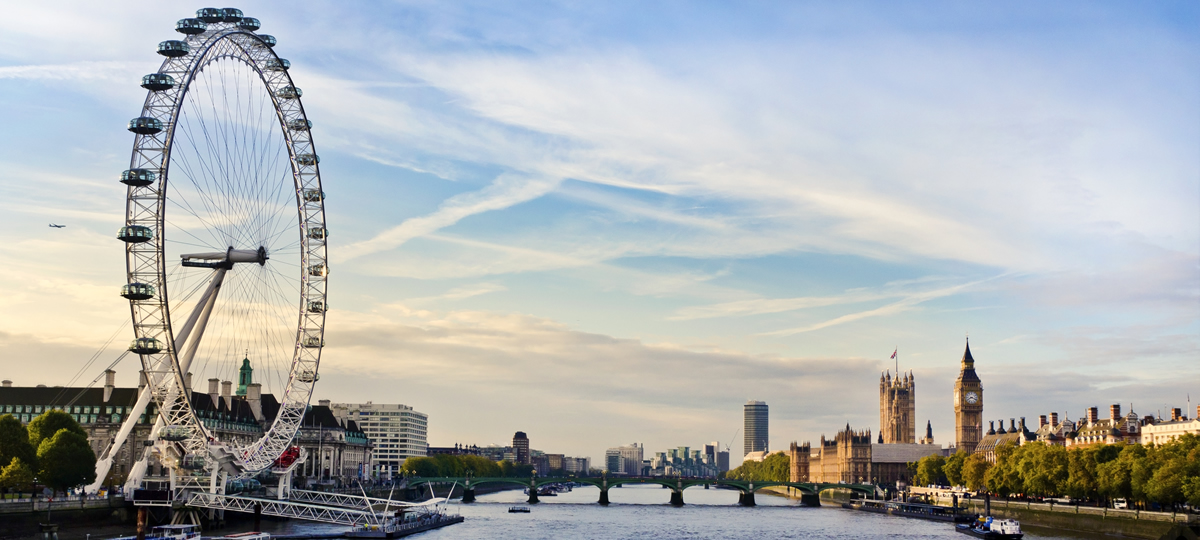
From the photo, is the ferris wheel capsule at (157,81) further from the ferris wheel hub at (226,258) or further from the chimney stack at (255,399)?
the chimney stack at (255,399)

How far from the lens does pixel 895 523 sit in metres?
142

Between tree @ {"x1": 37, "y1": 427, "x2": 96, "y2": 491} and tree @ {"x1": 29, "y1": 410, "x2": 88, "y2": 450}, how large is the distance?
2935mm

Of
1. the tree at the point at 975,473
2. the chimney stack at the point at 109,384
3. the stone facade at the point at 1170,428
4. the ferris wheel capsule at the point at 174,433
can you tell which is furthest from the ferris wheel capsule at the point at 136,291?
the stone facade at the point at 1170,428

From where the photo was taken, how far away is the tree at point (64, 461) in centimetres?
9050

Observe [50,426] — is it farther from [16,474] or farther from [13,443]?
[16,474]

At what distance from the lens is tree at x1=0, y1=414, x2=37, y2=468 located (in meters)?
89.4

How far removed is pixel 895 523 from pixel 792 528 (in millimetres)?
18637

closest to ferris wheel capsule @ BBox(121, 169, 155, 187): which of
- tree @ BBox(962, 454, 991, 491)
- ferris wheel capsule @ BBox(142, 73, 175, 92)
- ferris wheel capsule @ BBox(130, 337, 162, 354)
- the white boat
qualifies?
ferris wheel capsule @ BBox(142, 73, 175, 92)

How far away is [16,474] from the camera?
8719cm

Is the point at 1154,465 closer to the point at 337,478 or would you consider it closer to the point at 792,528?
the point at 792,528

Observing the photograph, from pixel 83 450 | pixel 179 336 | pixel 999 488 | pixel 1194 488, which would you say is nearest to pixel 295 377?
pixel 179 336

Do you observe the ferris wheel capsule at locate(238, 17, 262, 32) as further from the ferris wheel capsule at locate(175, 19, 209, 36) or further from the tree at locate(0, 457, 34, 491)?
the tree at locate(0, 457, 34, 491)

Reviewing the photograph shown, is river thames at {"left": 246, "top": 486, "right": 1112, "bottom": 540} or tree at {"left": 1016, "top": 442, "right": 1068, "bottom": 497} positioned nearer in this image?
river thames at {"left": 246, "top": 486, "right": 1112, "bottom": 540}

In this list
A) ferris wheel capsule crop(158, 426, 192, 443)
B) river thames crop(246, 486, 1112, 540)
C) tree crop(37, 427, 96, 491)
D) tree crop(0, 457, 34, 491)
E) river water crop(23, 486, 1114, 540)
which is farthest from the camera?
river thames crop(246, 486, 1112, 540)
